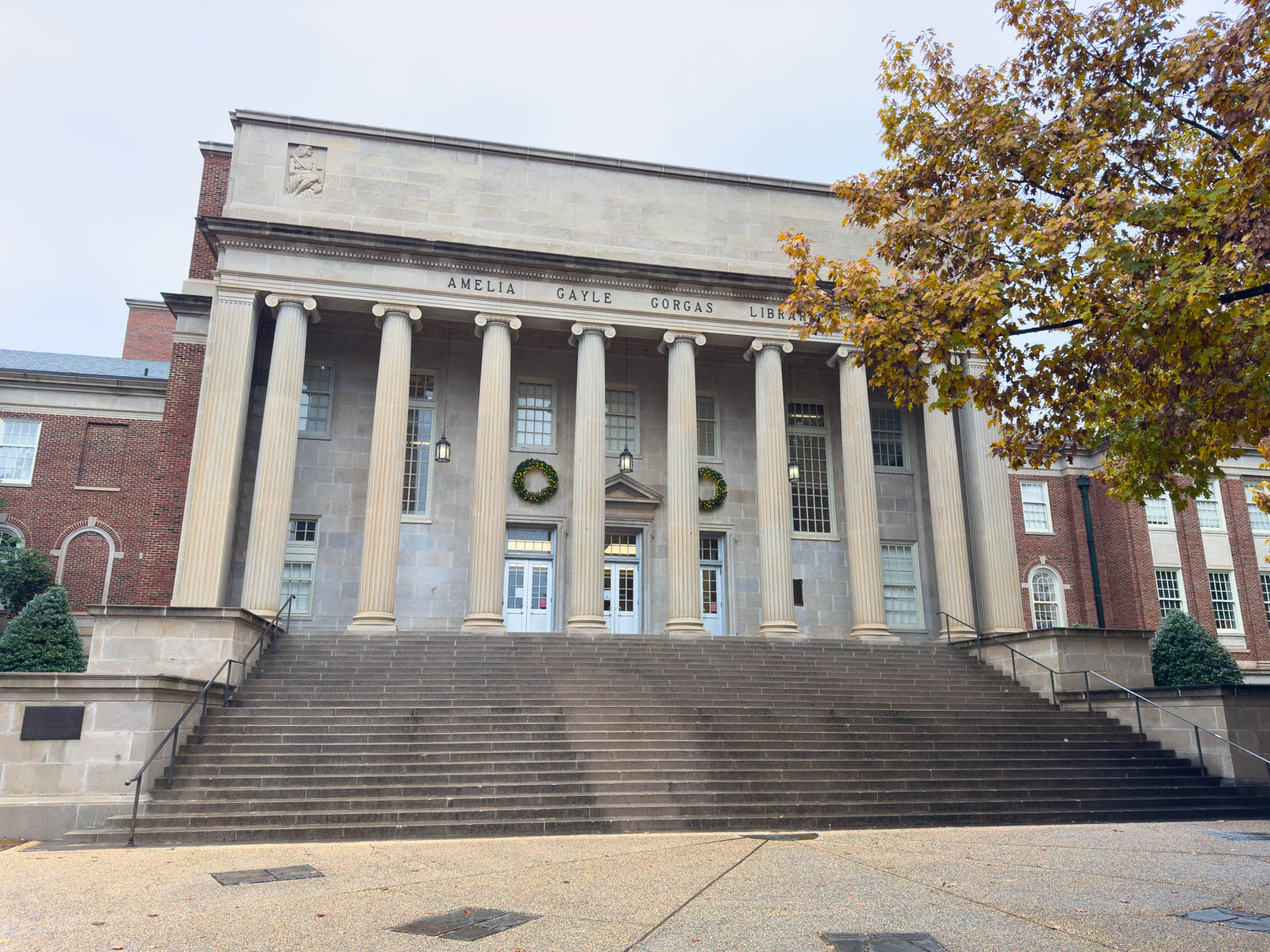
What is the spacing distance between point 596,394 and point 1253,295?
16.2 m

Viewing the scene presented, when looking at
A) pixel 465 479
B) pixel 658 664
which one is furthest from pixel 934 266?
pixel 465 479

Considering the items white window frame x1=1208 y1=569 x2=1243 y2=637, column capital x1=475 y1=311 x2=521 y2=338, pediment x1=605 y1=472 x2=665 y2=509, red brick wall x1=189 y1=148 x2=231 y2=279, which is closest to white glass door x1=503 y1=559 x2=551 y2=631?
pediment x1=605 y1=472 x2=665 y2=509

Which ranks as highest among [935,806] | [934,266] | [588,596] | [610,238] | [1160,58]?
[610,238]

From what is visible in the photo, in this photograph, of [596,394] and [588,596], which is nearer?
[588,596]

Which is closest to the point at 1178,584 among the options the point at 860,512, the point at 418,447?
the point at 860,512

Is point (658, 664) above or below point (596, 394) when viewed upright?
below

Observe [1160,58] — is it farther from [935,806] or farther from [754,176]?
[754,176]

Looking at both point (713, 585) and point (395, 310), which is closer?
point (395, 310)

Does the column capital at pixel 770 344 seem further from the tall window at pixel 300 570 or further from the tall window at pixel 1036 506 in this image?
the tall window at pixel 1036 506

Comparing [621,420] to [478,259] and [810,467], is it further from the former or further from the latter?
[478,259]

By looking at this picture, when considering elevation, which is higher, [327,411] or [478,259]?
[478,259]

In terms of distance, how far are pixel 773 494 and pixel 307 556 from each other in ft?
40.3

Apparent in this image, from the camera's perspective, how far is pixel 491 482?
22438mm

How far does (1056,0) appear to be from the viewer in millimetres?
11047
